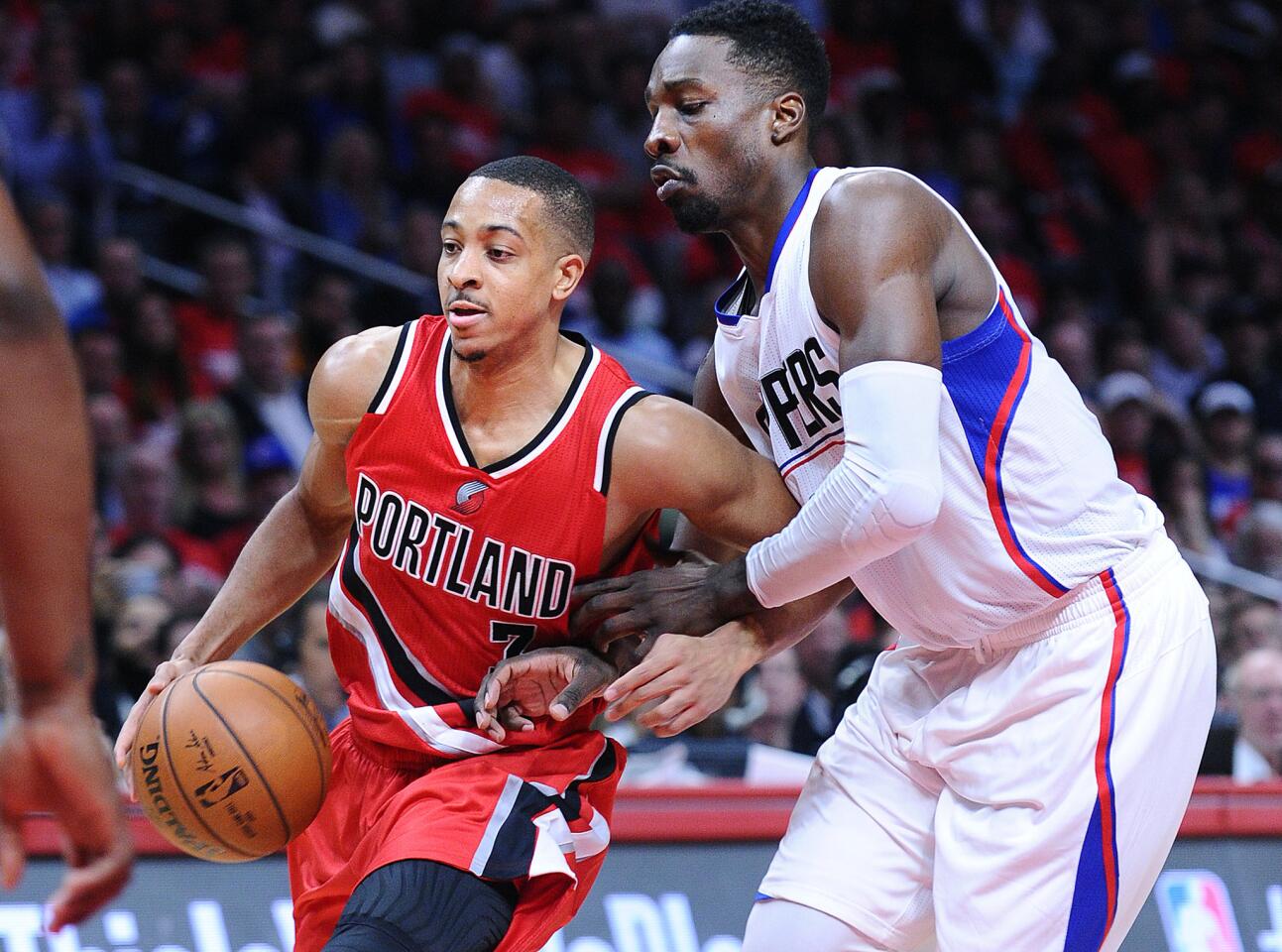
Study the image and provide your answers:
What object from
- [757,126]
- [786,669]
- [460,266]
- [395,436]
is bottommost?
[786,669]

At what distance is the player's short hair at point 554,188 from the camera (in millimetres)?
3193

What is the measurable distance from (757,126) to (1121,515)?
1.00 meters

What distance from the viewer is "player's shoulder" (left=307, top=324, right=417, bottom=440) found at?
3232 millimetres

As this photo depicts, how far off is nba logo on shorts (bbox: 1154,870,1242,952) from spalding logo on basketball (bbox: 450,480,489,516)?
2.37 metres

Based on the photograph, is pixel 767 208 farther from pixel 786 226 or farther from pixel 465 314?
pixel 465 314

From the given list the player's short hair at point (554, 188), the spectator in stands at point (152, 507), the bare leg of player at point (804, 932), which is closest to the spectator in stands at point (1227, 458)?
the spectator in stands at point (152, 507)

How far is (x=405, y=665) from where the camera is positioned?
3.23m

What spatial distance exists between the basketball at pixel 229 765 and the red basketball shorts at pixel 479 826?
15cm

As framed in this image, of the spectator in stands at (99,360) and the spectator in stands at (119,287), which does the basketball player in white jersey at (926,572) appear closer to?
the spectator in stands at (99,360)

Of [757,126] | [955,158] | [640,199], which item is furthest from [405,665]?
[955,158]

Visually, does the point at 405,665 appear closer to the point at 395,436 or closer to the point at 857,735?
the point at 395,436

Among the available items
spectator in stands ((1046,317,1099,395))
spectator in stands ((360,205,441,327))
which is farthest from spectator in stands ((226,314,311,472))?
spectator in stands ((1046,317,1099,395))

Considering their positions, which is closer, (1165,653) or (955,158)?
(1165,653)

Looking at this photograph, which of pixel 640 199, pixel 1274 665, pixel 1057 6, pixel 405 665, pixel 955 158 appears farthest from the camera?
pixel 1057 6
